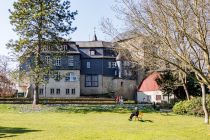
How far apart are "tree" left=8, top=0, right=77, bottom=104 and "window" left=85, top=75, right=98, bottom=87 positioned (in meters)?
29.1

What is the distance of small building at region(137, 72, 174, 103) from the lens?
62838 mm

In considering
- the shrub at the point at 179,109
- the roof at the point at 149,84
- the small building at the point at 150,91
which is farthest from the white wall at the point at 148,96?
the shrub at the point at 179,109

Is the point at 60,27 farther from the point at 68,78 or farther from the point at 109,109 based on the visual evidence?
the point at 68,78

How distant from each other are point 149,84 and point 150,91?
5.34 feet

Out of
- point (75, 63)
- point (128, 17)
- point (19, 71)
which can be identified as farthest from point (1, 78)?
point (128, 17)

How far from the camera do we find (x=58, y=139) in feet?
58.0

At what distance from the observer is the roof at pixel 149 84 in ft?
211

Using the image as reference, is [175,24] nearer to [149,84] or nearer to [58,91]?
[149,84]

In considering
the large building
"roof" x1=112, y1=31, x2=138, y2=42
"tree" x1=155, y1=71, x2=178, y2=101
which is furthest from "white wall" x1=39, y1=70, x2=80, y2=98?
"roof" x1=112, y1=31, x2=138, y2=42

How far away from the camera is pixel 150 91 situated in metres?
65.3

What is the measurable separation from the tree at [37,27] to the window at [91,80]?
95.6 feet

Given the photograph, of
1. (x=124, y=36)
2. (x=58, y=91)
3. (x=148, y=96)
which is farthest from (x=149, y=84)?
(x=124, y=36)

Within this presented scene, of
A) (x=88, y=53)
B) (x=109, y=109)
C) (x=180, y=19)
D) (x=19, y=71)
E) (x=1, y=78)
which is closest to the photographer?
(x=180, y=19)

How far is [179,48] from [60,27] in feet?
90.5
